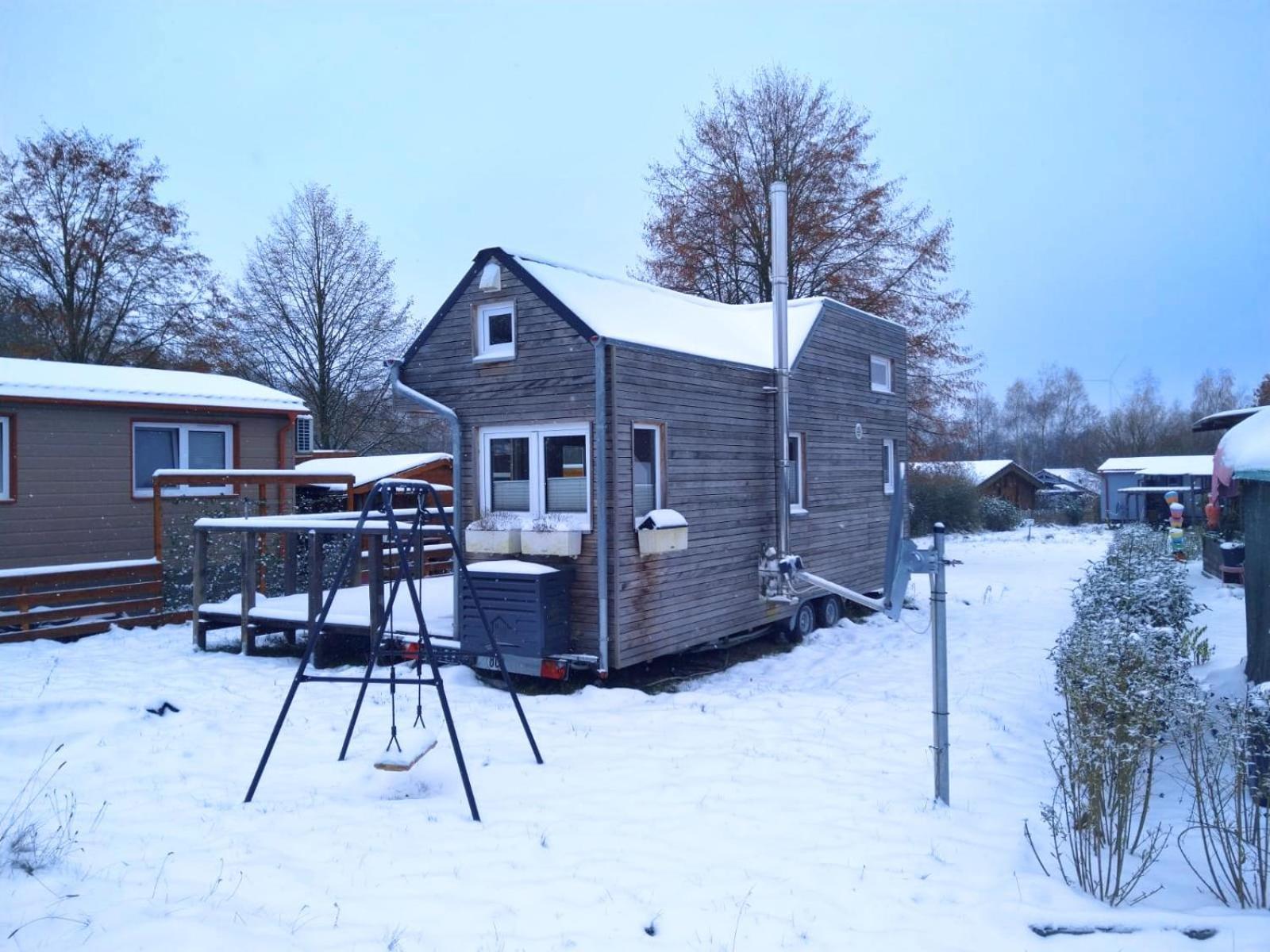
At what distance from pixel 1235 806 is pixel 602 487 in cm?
519

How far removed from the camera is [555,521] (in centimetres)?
875

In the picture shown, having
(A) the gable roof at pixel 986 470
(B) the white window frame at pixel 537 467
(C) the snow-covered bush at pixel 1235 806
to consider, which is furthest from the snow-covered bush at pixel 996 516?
(C) the snow-covered bush at pixel 1235 806

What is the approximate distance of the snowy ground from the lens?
3.93 metres

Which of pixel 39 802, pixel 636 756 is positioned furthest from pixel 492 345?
pixel 39 802

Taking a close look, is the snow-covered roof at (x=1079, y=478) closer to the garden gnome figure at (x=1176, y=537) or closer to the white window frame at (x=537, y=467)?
the garden gnome figure at (x=1176, y=537)

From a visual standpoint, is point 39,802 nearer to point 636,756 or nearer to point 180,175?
point 636,756

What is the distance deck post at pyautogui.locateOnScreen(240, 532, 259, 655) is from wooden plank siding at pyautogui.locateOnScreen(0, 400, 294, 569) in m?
3.95

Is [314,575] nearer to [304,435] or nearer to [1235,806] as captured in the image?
[1235,806]

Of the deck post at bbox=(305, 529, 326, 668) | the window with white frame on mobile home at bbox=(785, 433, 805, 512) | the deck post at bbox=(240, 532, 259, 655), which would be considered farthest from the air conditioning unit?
the window with white frame on mobile home at bbox=(785, 433, 805, 512)

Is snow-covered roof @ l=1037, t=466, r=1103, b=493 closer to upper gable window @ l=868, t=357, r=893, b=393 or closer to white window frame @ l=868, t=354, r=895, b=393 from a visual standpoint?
white window frame @ l=868, t=354, r=895, b=393

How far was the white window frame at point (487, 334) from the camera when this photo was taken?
29.9ft

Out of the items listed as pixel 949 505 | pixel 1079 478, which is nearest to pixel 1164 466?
pixel 949 505

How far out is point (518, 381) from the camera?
9062 mm

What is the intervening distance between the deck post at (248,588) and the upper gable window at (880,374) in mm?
8720
